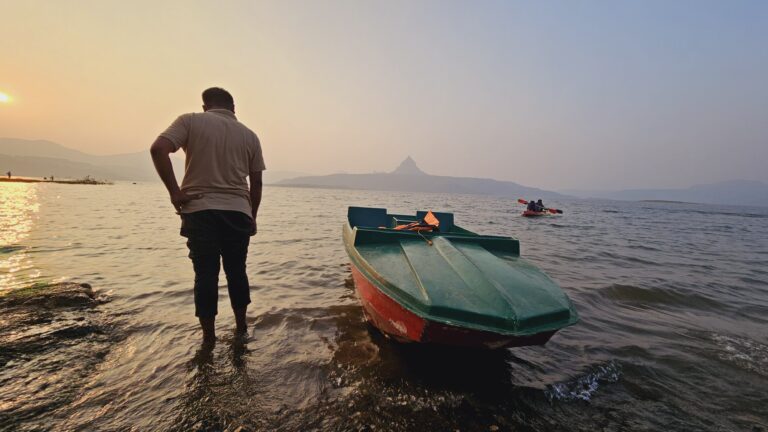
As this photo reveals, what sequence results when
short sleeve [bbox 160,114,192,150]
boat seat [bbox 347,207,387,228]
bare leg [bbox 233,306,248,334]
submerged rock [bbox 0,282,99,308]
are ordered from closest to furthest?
1. short sleeve [bbox 160,114,192,150]
2. bare leg [bbox 233,306,248,334]
3. submerged rock [bbox 0,282,99,308]
4. boat seat [bbox 347,207,387,228]

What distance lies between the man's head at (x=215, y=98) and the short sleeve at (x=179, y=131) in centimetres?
43

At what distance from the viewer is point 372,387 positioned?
325 cm

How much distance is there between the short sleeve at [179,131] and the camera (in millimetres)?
3227

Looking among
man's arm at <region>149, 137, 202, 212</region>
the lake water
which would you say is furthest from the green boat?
man's arm at <region>149, 137, 202, 212</region>

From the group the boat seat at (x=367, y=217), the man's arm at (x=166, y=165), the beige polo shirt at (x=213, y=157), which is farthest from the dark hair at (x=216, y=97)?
the boat seat at (x=367, y=217)

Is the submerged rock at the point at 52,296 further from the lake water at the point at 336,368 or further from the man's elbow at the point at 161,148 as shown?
the man's elbow at the point at 161,148

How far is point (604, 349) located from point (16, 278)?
395 inches

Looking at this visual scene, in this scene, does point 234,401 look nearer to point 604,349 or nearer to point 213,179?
point 213,179

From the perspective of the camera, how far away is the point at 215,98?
12.3 feet

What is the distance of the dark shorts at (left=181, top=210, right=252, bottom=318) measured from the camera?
11.3 feet

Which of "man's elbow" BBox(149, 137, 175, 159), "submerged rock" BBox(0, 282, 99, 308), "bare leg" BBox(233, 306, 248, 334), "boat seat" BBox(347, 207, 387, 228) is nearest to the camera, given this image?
"man's elbow" BBox(149, 137, 175, 159)

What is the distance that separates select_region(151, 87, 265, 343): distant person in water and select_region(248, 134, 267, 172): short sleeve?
12 millimetres

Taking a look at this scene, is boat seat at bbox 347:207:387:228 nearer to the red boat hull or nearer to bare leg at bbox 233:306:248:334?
bare leg at bbox 233:306:248:334

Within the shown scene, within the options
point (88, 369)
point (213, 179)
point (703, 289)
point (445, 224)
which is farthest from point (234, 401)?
point (703, 289)
